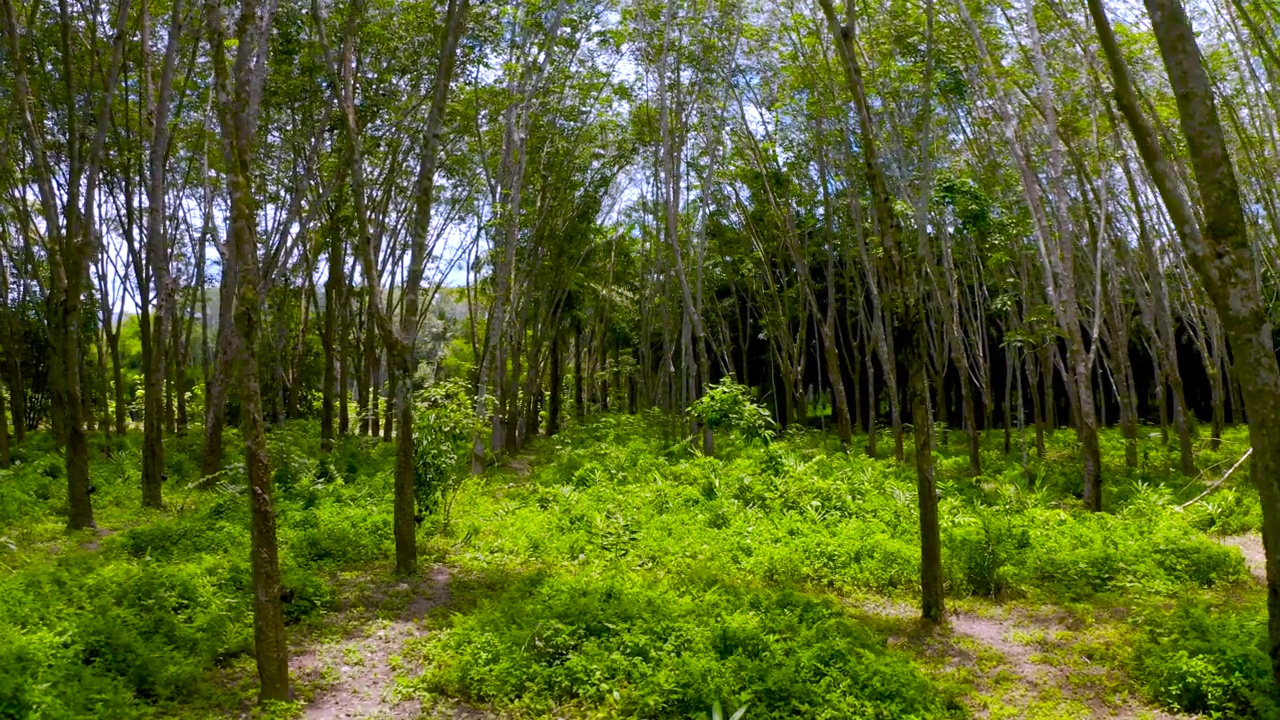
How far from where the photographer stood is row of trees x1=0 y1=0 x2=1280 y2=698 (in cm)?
582

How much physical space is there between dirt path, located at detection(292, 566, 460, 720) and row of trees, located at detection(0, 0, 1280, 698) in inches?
19.6

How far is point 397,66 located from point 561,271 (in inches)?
364

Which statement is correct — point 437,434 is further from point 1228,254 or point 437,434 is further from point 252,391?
point 1228,254

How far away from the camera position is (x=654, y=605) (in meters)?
6.46

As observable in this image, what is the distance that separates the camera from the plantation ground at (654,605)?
16.8ft

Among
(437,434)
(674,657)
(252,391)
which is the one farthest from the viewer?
(437,434)

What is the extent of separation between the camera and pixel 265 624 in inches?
192

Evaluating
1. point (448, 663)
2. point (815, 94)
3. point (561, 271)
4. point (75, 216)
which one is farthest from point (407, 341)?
point (561, 271)

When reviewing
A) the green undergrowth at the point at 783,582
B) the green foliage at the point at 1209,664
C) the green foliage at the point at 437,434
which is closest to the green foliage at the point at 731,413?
the green undergrowth at the point at 783,582

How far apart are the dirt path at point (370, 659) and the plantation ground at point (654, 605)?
0.09 feet

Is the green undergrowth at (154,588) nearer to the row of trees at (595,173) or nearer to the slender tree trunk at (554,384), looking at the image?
the row of trees at (595,173)

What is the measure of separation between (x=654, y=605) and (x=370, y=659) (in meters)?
2.18

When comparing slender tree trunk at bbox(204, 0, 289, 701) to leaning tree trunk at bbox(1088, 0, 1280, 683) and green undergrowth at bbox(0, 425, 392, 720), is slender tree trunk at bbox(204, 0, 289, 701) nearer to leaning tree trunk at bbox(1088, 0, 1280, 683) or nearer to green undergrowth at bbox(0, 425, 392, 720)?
green undergrowth at bbox(0, 425, 392, 720)

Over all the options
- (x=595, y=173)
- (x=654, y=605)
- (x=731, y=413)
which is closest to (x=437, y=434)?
(x=654, y=605)
